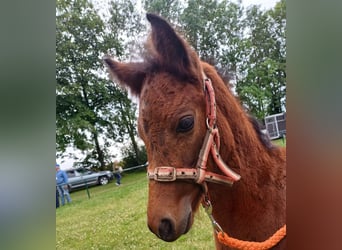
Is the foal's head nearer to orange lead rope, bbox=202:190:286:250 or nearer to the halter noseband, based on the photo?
the halter noseband

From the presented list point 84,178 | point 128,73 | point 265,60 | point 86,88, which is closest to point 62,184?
point 84,178

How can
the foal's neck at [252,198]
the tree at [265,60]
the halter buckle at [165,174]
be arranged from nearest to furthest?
the halter buckle at [165,174] < the foal's neck at [252,198] < the tree at [265,60]

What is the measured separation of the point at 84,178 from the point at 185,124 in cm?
46

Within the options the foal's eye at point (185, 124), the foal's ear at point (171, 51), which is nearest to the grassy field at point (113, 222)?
the foal's eye at point (185, 124)

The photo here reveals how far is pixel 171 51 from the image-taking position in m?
1.03

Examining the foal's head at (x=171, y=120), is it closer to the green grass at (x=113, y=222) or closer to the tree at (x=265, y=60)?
the green grass at (x=113, y=222)

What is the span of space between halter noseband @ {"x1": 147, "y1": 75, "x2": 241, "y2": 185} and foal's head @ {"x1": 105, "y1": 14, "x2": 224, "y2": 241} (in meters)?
0.02

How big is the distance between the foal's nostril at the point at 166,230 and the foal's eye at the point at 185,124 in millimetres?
307

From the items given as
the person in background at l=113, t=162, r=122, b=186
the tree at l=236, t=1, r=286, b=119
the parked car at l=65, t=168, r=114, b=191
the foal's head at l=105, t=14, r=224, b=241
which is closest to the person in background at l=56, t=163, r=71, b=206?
the parked car at l=65, t=168, r=114, b=191

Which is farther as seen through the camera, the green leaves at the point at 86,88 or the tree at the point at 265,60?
the tree at the point at 265,60

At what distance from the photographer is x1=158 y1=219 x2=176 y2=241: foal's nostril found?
3.28 ft

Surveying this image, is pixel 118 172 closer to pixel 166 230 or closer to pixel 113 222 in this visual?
pixel 113 222

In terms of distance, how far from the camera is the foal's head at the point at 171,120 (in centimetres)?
100
